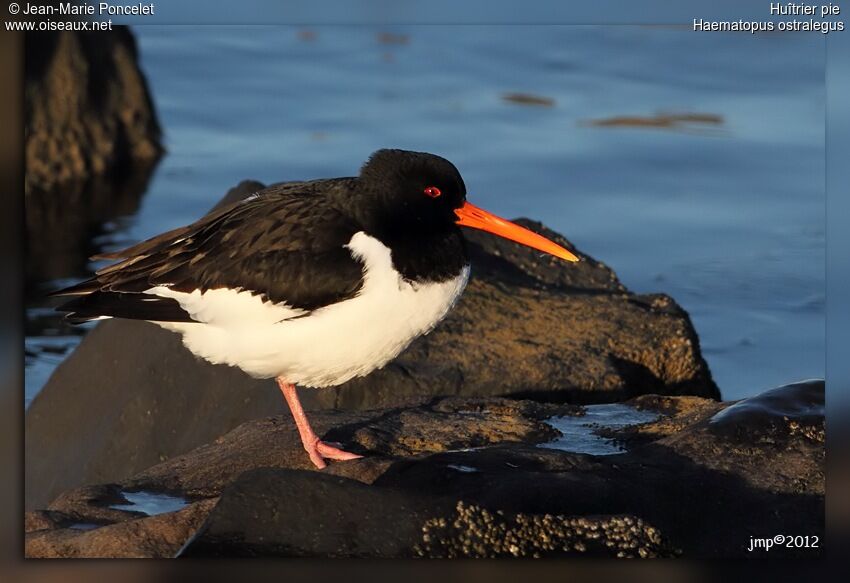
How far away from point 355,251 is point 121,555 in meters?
1.62

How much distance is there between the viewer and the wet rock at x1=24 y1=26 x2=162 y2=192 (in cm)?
1140

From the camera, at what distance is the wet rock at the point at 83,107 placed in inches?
449

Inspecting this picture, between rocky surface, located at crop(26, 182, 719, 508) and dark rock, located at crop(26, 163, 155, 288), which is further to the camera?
dark rock, located at crop(26, 163, 155, 288)

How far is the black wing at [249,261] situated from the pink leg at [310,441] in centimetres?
45

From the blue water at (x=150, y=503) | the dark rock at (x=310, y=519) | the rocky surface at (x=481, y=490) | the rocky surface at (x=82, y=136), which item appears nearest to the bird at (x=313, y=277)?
the rocky surface at (x=481, y=490)

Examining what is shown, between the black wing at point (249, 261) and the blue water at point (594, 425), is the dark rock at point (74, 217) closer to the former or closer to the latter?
the black wing at point (249, 261)

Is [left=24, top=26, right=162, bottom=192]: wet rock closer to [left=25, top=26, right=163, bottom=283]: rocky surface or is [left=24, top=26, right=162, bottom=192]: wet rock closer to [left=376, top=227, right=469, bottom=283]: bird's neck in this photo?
[left=25, top=26, right=163, bottom=283]: rocky surface

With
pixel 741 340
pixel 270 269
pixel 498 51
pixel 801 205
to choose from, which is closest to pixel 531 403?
pixel 270 269

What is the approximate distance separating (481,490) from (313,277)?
1.32 m

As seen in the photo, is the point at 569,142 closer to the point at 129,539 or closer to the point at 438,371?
the point at 438,371

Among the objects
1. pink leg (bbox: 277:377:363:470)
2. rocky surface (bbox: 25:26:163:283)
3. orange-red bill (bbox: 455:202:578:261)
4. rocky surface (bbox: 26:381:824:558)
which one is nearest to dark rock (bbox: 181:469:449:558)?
rocky surface (bbox: 26:381:824:558)

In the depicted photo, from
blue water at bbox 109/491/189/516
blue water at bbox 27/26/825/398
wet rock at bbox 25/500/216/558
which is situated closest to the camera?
wet rock at bbox 25/500/216/558

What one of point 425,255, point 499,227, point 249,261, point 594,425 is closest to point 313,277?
point 249,261

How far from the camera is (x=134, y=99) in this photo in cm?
1198
